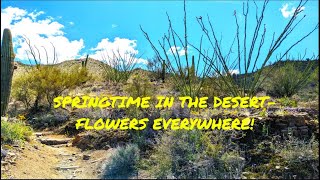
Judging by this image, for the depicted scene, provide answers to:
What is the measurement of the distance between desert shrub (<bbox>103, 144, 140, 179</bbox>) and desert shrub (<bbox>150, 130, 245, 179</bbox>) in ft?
1.11

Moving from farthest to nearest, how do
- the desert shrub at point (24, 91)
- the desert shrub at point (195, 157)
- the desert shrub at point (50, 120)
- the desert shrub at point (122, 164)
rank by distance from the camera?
1. the desert shrub at point (24, 91)
2. the desert shrub at point (50, 120)
3. the desert shrub at point (122, 164)
4. the desert shrub at point (195, 157)

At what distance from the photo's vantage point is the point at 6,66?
33.8ft

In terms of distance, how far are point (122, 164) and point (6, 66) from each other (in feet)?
14.4

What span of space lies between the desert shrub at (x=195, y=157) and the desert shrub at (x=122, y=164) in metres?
0.34

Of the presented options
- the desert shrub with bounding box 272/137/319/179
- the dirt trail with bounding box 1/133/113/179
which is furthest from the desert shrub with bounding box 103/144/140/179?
the desert shrub with bounding box 272/137/319/179

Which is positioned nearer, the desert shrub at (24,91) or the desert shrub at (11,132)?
the desert shrub at (11,132)

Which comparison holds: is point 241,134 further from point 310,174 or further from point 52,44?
point 52,44

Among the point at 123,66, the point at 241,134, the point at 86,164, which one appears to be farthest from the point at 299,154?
the point at 123,66

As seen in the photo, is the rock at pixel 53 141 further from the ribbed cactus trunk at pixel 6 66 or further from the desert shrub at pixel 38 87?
the desert shrub at pixel 38 87

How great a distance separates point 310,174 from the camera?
6805mm

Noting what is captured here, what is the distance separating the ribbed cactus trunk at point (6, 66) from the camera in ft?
33.5

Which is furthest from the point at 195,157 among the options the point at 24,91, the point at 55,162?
the point at 24,91

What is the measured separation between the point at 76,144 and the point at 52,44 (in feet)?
38.8

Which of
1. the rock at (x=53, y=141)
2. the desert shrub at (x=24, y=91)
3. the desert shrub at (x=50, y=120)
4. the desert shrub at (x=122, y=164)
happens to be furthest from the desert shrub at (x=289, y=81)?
the desert shrub at (x=24, y=91)
